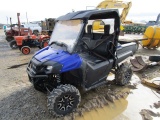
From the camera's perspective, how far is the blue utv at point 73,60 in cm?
325

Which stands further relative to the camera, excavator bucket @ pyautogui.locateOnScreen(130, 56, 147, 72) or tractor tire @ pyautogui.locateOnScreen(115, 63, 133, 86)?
excavator bucket @ pyautogui.locateOnScreen(130, 56, 147, 72)

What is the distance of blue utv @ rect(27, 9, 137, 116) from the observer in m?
3.25

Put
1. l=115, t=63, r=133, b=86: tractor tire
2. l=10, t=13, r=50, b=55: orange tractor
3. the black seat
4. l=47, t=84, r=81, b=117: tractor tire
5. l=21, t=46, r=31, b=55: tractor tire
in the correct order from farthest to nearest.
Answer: l=10, t=13, r=50, b=55: orange tractor → l=21, t=46, r=31, b=55: tractor tire → l=115, t=63, r=133, b=86: tractor tire → the black seat → l=47, t=84, r=81, b=117: tractor tire

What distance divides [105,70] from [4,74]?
3.99 m

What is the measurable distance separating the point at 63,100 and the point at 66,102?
0.09 metres

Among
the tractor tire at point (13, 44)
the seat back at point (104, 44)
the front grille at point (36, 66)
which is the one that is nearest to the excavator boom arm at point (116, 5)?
the tractor tire at point (13, 44)

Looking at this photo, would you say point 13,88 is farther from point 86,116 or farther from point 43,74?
point 86,116

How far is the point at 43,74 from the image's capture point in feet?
10.8

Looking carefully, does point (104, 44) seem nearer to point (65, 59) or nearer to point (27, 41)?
point (65, 59)

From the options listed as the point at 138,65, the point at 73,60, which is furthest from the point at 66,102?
the point at 138,65

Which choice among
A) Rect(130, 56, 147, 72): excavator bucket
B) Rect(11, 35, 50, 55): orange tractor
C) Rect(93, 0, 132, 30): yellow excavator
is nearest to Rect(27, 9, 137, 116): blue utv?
Rect(130, 56, 147, 72): excavator bucket

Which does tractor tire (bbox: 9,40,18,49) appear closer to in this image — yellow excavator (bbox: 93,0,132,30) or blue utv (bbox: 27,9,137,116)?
yellow excavator (bbox: 93,0,132,30)

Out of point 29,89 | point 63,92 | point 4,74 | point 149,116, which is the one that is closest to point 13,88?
point 29,89

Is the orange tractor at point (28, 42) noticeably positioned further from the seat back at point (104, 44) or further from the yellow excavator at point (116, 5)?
the seat back at point (104, 44)
